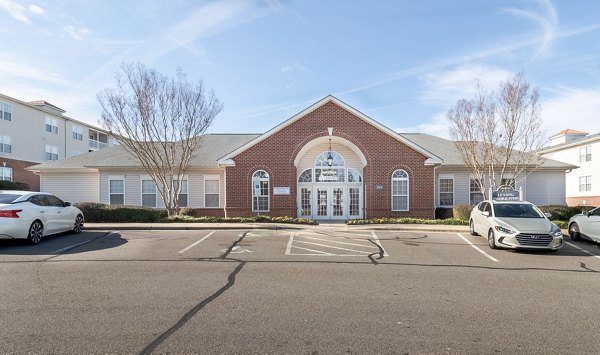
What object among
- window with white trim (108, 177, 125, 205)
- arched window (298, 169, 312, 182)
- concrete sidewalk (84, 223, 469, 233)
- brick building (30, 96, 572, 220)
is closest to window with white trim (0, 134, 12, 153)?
brick building (30, 96, 572, 220)

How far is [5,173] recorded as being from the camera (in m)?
Answer: 35.9

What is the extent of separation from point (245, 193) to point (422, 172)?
938 centimetres

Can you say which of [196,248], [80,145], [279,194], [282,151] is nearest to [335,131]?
[282,151]

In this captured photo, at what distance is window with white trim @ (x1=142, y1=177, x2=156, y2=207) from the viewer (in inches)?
962

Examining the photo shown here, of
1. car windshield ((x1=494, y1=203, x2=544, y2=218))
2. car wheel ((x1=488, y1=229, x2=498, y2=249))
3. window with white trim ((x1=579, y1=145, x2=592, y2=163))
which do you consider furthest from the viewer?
window with white trim ((x1=579, y1=145, x2=592, y2=163))

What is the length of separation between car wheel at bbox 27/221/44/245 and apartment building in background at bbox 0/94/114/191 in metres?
29.8

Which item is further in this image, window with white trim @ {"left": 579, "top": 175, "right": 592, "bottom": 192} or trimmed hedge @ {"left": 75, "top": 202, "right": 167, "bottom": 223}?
window with white trim @ {"left": 579, "top": 175, "right": 592, "bottom": 192}

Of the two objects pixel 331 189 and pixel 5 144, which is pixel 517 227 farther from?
pixel 5 144

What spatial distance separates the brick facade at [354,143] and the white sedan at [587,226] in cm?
728

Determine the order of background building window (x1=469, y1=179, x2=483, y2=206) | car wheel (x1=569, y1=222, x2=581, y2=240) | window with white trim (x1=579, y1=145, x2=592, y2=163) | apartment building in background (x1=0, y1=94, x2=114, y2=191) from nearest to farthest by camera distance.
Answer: car wheel (x1=569, y1=222, x2=581, y2=240), background building window (x1=469, y1=179, x2=483, y2=206), apartment building in background (x1=0, y1=94, x2=114, y2=191), window with white trim (x1=579, y1=145, x2=592, y2=163)

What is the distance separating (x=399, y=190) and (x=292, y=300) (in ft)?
52.7

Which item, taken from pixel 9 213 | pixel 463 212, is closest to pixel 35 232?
pixel 9 213

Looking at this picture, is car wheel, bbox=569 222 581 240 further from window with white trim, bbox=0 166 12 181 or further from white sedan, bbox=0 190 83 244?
window with white trim, bbox=0 166 12 181

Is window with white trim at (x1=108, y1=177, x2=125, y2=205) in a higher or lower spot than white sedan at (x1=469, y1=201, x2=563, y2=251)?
higher
